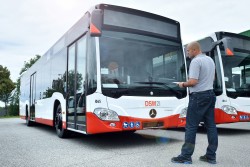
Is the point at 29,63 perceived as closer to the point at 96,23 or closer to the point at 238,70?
the point at 238,70

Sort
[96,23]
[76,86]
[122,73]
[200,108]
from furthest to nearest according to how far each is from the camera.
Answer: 1. [76,86]
2. [122,73]
3. [96,23]
4. [200,108]

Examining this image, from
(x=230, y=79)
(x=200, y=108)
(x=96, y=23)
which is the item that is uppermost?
(x=96, y=23)

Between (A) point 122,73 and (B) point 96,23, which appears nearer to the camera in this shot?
(B) point 96,23

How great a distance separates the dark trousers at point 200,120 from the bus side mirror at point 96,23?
2288 mm

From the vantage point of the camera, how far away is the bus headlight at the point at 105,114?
19.5 ft

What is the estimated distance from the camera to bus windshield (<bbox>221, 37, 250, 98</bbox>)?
27.7ft

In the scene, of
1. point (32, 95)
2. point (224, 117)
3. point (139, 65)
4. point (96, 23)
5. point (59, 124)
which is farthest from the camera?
point (32, 95)

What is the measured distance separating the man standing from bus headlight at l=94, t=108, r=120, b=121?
1665mm

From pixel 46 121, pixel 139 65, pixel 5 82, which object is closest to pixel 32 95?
Result: pixel 46 121

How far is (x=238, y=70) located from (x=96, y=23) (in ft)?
15.8

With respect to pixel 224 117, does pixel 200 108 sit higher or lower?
higher

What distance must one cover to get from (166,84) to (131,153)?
184cm

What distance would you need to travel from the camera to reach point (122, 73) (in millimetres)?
6234

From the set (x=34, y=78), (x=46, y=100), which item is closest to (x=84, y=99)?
(x=46, y=100)
